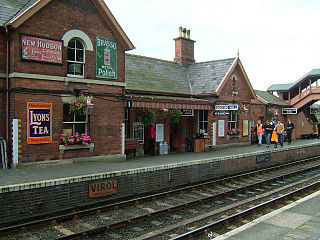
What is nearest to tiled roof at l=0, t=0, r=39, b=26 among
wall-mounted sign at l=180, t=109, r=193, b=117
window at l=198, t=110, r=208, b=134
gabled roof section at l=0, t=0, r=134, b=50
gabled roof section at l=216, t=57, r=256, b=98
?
gabled roof section at l=0, t=0, r=134, b=50

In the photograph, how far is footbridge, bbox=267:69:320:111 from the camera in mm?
26938

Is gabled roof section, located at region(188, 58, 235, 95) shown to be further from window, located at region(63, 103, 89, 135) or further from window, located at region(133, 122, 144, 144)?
window, located at region(63, 103, 89, 135)

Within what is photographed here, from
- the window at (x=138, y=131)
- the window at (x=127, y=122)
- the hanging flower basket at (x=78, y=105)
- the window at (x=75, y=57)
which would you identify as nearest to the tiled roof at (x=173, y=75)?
the window at (x=127, y=122)

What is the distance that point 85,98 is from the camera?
38.0ft

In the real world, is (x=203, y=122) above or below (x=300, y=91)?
below

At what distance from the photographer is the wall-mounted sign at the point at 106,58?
12570 millimetres

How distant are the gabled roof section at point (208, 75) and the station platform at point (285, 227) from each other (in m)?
11.6

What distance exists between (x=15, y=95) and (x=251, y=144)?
1675cm

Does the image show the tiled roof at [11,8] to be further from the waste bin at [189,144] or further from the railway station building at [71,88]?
the waste bin at [189,144]

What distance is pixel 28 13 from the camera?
10.3 meters

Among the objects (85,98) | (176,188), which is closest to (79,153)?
(85,98)

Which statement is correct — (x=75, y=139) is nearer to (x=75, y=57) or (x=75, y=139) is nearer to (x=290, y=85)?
(x=75, y=57)

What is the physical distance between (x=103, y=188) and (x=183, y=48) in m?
15.4

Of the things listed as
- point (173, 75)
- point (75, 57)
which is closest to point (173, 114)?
point (173, 75)
